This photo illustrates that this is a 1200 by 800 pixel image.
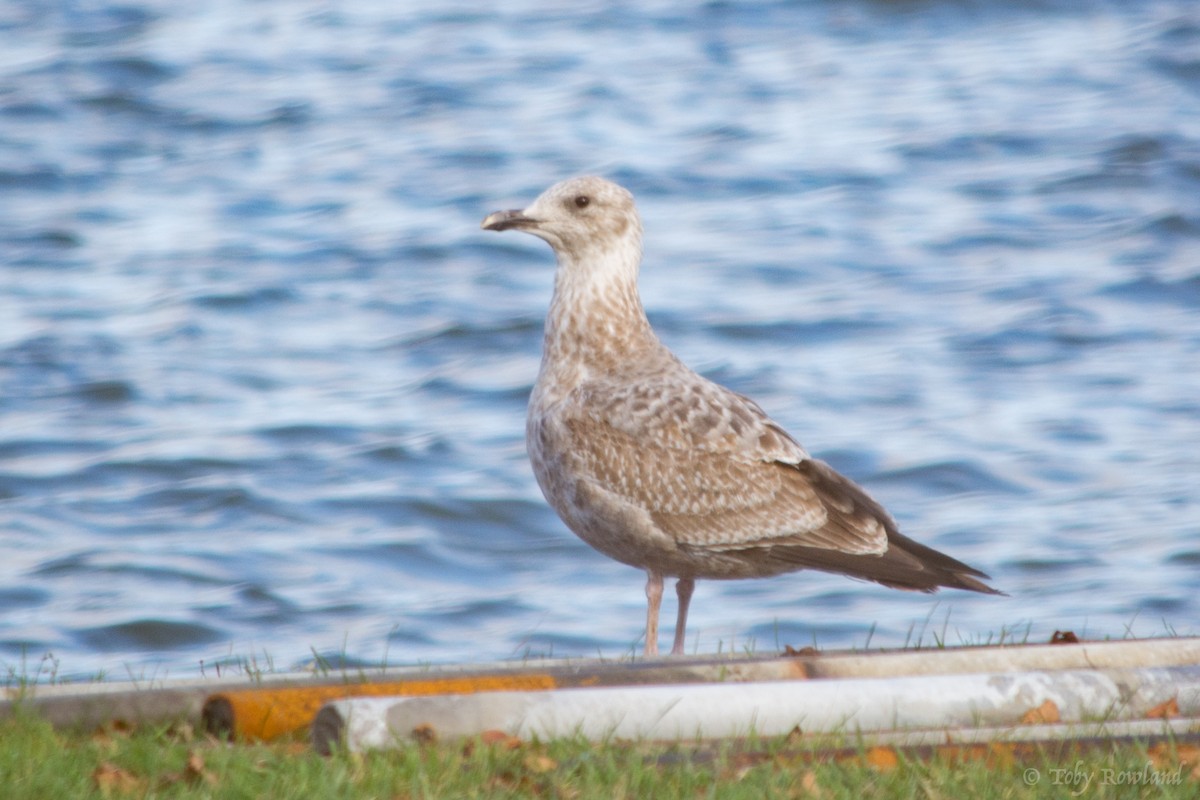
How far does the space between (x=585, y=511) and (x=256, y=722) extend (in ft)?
7.77

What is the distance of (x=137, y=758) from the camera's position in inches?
208

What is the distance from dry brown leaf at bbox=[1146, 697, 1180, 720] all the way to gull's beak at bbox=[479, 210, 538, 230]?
3.61 meters

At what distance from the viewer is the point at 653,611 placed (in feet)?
25.0

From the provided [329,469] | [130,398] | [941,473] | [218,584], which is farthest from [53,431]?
[941,473]

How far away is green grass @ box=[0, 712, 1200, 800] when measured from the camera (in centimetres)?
493

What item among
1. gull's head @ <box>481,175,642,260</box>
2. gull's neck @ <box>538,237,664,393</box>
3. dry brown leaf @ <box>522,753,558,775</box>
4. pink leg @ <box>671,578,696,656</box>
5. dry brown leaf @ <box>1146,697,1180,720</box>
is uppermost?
gull's head @ <box>481,175,642,260</box>

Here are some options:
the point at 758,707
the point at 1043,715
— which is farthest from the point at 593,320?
the point at 1043,715

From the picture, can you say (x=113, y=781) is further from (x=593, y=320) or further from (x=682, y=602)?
(x=593, y=320)

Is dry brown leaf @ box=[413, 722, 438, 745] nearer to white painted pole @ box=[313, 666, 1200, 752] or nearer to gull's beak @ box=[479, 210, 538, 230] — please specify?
white painted pole @ box=[313, 666, 1200, 752]

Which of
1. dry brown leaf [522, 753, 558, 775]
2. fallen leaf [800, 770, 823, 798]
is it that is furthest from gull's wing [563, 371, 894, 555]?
fallen leaf [800, 770, 823, 798]

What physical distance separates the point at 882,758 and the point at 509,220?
12.1 ft

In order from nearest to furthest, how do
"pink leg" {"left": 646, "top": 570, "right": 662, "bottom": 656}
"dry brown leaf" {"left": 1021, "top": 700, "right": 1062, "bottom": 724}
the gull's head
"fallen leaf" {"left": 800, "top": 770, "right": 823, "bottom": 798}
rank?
"fallen leaf" {"left": 800, "top": 770, "right": 823, "bottom": 798}, "dry brown leaf" {"left": 1021, "top": 700, "right": 1062, "bottom": 724}, "pink leg" {"left": 646, "top": 570, "right": 662, "bottom": 656}, the gull's head

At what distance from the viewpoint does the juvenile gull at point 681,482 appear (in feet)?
25.1

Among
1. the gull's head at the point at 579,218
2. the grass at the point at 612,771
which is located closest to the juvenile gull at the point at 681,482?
the gull's head at the point at 579,218
